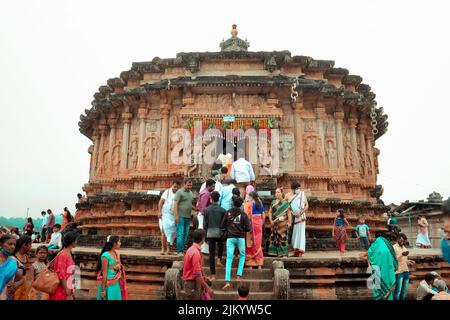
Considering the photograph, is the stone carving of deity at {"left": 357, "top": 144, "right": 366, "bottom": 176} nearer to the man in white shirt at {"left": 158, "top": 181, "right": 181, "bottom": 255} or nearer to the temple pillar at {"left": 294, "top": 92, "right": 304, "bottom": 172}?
the temple pillar at {"left": 294, "top": 92, "right": 304, "bottom": 172}

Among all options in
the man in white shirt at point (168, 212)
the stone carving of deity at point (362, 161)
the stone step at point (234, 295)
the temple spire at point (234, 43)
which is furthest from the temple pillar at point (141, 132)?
the stone carving of deity at point (362, 161)

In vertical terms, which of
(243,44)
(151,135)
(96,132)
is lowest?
(151,135)

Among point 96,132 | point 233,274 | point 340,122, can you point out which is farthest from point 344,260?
point 96,132

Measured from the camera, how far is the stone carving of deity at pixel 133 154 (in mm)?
15266

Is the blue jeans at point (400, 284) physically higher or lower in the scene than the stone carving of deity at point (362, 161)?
lower

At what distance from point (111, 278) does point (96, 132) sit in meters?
15.9

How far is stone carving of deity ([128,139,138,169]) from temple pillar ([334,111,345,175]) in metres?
9.55

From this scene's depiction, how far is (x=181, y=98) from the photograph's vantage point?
14953 mm

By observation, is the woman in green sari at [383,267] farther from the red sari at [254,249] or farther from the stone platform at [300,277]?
the red sari at [254,249]

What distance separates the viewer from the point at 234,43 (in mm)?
20516

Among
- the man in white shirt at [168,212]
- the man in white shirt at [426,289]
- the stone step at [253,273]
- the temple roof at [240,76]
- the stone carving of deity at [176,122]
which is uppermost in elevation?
the temple roof at [240,76]

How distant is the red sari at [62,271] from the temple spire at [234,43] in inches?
708

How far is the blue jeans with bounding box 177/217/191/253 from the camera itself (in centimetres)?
839
